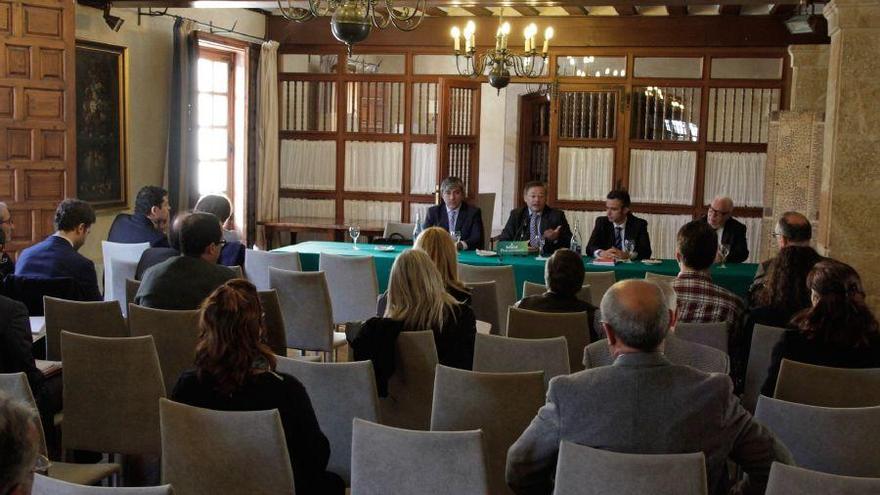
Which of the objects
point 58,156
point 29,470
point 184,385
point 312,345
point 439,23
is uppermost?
point 439,23

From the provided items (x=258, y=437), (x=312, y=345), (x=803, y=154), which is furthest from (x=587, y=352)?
(x=803, y=154)

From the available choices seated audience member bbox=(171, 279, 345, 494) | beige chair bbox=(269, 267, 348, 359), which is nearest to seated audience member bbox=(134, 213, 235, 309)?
beige chair bbox=(269, 267, 348, 359)

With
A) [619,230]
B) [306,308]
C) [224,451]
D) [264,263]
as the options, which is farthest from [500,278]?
[224,451]

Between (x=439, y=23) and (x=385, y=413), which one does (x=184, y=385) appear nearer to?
(x=385, y=413)

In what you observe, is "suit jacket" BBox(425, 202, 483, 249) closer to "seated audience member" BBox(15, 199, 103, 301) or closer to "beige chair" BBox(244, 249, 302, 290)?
"beige chair" BBox(244, 249, 302, 290)

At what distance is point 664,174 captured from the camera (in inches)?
430

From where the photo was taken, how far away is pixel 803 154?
951 cm

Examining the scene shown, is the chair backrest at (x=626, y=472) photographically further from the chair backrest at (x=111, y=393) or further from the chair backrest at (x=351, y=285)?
the chair backrest at (x=351, y=285)

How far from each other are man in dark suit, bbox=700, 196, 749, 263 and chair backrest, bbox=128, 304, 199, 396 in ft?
14.9

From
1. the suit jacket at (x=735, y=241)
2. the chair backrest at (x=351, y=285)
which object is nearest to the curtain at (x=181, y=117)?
the chair backrest at (x=351, y=285)

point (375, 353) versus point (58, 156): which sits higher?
point (58, 156)

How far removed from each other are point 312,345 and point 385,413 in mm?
1913

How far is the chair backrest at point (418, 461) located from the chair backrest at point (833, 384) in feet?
4.81

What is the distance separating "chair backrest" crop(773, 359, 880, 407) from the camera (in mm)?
3660
